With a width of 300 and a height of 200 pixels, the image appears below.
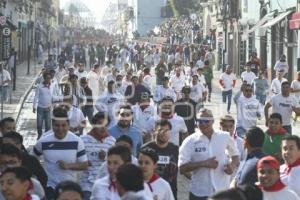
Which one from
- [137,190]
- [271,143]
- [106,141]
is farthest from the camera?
[271,143]

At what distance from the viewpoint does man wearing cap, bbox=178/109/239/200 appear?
902 cm

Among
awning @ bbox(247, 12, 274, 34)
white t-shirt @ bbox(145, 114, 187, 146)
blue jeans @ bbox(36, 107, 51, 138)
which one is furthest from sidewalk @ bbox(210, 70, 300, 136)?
white t-shirt @ bbox(145, 114, 187, 146)

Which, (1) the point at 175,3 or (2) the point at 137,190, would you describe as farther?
(1) the point at 175,3

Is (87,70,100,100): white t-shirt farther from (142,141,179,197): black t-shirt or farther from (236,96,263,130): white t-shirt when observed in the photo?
(142,141,179,197): black t-shirt

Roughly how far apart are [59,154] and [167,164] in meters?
1.23

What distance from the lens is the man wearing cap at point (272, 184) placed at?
6836mm

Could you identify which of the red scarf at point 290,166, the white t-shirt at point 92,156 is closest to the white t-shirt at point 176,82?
the white t-shirt at point 92,156

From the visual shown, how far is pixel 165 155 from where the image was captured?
9.38m

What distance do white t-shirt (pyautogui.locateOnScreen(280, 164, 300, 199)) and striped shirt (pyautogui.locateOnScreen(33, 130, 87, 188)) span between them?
94.1 inches

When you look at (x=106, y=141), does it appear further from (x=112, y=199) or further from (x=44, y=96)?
(x=44, y=96)

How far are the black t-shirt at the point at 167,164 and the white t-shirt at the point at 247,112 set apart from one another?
4945 millimetres

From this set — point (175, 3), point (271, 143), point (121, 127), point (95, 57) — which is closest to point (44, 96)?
point (121, 127)

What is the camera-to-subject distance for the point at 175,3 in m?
85.0

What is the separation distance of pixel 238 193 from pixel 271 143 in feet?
16.7
